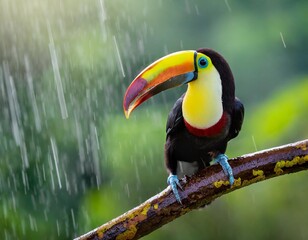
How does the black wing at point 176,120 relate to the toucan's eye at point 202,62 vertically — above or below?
below

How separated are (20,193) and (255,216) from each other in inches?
97.2

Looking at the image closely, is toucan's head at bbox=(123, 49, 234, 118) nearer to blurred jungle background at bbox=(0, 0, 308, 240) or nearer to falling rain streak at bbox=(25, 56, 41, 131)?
blurred jungle background at bbox=(0, 0, 308, 240)

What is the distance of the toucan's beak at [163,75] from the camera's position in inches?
81.4

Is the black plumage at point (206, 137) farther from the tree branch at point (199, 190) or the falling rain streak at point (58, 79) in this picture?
the falling rain streak at point (58, 79)

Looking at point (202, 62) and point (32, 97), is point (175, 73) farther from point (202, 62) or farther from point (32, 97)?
point (32, 97)

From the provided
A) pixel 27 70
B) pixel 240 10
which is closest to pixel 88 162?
pixel 27 70

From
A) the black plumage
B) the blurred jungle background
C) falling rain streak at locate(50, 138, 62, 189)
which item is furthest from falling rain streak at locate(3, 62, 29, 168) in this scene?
the black plumage

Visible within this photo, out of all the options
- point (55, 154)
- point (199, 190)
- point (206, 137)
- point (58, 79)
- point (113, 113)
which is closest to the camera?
point (199, 190)

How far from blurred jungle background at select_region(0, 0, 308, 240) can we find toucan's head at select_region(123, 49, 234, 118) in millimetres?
2885

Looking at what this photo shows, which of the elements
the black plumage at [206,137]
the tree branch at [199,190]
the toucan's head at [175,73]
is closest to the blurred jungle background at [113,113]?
the black plumage at [206,137]

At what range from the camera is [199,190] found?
1885 millimetres

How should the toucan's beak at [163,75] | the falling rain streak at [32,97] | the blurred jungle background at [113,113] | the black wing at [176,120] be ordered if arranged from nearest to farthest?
the toucan's beak at [163,75], the black wing at [176,120], the blurred jungle background at [113,113], the falling rain streak at [32,97]

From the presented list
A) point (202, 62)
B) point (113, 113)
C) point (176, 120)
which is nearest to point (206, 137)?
point (176, 120)

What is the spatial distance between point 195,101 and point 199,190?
1.23 feet
